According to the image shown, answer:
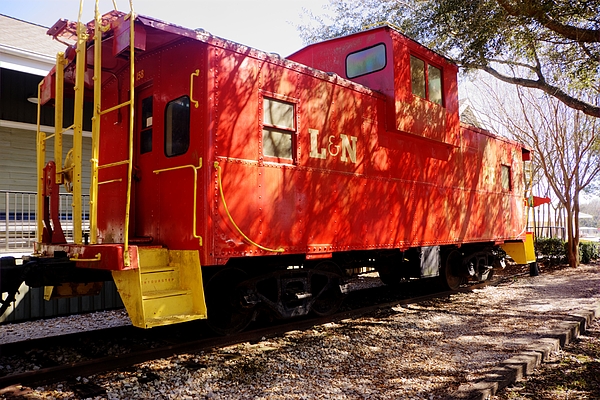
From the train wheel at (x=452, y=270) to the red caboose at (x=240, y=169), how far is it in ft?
4.00

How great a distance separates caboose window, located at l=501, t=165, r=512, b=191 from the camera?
1049cm

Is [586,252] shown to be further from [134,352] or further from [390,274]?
[134,352]

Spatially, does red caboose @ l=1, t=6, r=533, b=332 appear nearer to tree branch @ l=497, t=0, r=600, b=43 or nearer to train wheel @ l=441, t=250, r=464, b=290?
train wheel @ l=441, t=250, r=464, b=290

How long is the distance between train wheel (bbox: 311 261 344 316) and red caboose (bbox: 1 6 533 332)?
2cm

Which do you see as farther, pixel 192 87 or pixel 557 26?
pixel 557 26

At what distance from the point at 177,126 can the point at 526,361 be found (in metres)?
4.48

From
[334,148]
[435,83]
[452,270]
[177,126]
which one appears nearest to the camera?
[177,126]

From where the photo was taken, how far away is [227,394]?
3801 mm

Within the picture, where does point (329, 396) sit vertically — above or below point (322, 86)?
below

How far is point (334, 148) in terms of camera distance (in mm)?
6047

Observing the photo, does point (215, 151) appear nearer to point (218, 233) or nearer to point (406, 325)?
point (218, 233)

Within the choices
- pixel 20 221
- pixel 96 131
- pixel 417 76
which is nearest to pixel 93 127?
pixel 96 131

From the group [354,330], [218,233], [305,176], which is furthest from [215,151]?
[354,330]

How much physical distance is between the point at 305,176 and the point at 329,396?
8.92 ft
